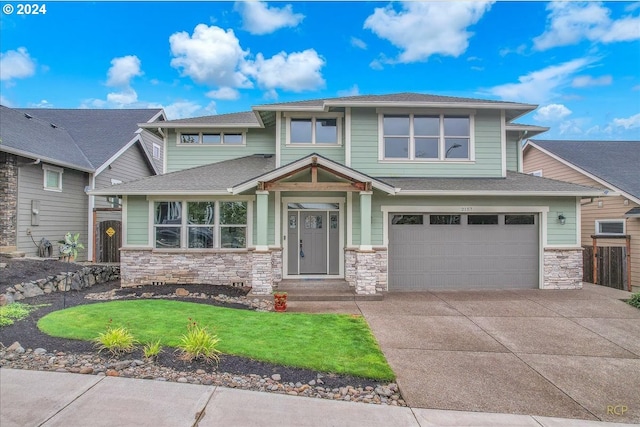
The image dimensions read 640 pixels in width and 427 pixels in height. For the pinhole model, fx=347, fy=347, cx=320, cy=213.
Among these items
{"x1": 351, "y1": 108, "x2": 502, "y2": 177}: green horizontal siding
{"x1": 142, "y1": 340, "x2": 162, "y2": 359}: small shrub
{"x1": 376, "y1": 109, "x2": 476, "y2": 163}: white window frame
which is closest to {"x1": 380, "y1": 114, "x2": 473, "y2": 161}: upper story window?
{"x1": 376, "y1": 109, "x2": 476, "y2": 163}: white window frame

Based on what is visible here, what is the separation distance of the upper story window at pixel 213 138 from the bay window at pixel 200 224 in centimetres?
313

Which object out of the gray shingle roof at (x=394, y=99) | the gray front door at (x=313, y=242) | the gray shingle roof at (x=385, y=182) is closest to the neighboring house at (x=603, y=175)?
the gray shingle roof at (x=385, y=182)

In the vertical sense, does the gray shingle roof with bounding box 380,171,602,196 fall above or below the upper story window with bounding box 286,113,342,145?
below

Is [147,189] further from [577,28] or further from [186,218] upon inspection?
[577,28]

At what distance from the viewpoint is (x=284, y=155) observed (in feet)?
36.0

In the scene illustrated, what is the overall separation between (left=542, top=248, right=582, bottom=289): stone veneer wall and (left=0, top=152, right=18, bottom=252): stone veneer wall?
16248 millimetres

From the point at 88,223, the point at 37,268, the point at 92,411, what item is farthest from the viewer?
the point at 88,223

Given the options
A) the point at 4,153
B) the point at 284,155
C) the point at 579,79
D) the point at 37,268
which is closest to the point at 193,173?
the point at 284,155

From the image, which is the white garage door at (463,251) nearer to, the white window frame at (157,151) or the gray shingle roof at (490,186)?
the gray shingle roof at (490,186)

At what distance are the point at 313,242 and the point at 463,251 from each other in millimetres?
4510

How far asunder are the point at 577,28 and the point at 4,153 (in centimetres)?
2035

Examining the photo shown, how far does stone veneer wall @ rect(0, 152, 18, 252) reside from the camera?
35.3 ft

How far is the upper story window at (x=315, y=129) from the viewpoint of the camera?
11.1 meters

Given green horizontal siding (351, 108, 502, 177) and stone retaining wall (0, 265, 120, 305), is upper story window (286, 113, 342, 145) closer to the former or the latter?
green horizontal siding (351, 108, 502, 177)
